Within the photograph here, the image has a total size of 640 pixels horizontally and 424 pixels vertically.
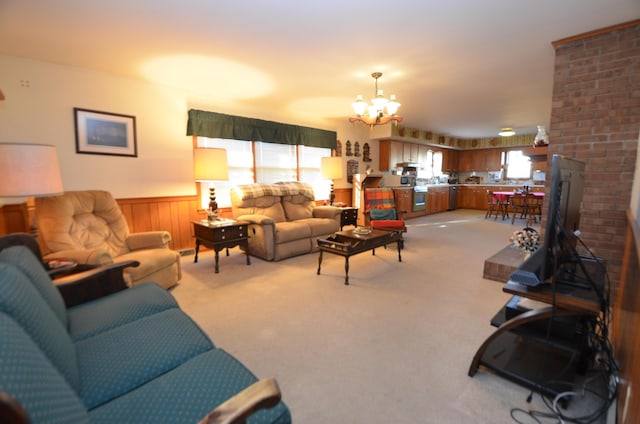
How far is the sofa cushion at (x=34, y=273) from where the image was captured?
3.87 feet

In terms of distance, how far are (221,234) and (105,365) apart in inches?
95.9

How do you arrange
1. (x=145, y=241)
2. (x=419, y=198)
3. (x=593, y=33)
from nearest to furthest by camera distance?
(x=593, y=33) → (x=145, y=241) → (x=419, y=198)

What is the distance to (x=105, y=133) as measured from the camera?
352 centimetres

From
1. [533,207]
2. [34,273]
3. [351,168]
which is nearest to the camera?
[34,273]

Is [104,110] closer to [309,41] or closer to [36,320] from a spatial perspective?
Answer: [309,41]

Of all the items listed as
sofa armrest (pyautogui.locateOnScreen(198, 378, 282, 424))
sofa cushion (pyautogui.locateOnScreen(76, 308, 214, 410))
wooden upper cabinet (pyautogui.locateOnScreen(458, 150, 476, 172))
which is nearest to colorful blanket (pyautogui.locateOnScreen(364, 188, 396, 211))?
sofa cushion (pyautogui.locateOnScreen(76, 308, 214, 410))

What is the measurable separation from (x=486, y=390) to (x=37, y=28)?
4.11m

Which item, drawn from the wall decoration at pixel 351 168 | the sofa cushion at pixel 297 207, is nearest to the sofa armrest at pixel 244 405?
the sofa cushion at pixel 297 207

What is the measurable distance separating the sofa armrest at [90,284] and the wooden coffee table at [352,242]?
1.85 metres

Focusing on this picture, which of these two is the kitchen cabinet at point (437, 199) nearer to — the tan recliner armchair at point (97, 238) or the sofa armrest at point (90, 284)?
the tan recliner armchair at point (97, 238)

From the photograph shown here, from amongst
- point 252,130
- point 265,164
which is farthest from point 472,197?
point 252,130

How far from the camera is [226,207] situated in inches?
183

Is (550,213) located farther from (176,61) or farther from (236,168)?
(236,168)

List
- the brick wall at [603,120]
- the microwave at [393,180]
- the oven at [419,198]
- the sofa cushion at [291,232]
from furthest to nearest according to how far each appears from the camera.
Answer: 1. the oven at [419,198]
2. the microwave at [393,180]
3. the sofa cushion at [291,232]
4. the brick wall at [603,120]
